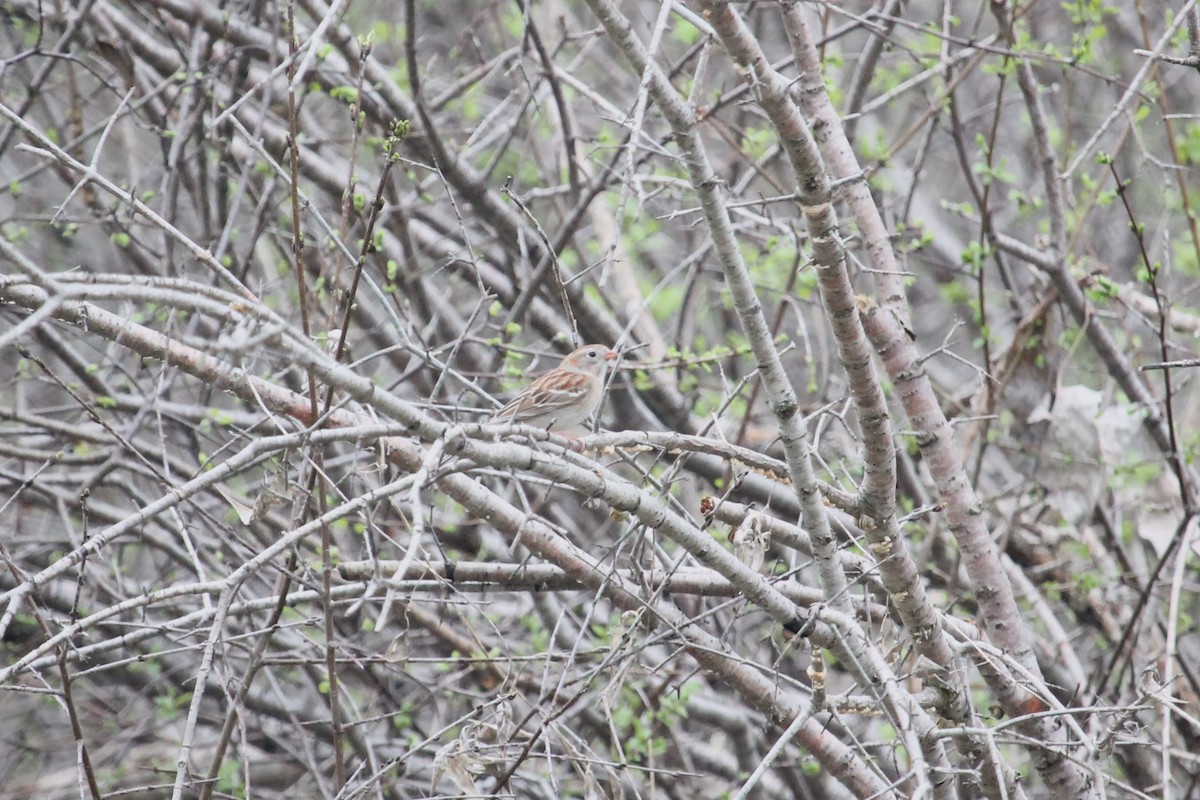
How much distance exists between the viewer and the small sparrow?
559 cm

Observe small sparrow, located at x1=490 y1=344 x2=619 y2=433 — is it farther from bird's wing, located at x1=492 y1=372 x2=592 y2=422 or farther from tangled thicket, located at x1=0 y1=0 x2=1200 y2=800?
tangled thicket, located at x1=0 y1=0 x2=1200 y2=800

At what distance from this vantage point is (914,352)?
434 cm

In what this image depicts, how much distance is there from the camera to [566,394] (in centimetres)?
563

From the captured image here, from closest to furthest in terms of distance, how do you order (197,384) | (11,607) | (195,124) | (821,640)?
(11,607)
(821,640)
(195,124)
(197,384)

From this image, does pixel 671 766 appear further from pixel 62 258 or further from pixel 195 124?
pixel 62 258

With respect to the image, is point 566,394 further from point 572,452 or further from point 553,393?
point 572,452

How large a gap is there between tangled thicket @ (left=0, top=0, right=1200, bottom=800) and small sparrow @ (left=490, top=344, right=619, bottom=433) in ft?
0.66

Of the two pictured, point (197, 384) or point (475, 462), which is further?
point (197, 384)

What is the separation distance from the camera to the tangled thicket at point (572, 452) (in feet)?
10.7

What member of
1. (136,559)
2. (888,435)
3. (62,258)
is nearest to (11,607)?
(888,435)

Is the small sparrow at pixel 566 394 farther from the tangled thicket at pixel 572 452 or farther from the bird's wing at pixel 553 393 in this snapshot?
the tangled thicket at pixel 572 452

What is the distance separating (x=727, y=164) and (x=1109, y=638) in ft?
12.5

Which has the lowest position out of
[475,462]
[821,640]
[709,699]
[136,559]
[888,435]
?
[136,559]

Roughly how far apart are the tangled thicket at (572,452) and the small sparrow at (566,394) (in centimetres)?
20
